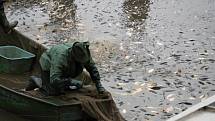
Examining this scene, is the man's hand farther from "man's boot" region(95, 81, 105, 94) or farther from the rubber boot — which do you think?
the rubber boot

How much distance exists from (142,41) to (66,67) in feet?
23.6

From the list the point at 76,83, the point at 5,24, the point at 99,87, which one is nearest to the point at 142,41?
the point at 5,24

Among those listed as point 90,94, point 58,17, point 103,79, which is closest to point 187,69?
point 103,79

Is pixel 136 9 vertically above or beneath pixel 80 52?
beneath

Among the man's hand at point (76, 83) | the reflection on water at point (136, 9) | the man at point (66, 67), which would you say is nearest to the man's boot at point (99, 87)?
the man at point (66, 67)

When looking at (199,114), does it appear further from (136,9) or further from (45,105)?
(136,9)

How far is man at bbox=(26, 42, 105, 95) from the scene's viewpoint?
305 inches

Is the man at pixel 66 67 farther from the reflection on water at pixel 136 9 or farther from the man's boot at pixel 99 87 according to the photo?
the reflection on water at pixel 136 9

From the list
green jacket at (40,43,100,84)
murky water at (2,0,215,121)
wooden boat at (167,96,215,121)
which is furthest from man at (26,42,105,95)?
wooden boat at (167,96,215,121)

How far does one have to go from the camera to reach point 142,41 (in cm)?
1489

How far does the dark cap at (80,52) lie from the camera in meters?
7.67

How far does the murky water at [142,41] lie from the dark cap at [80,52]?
238 centimetres

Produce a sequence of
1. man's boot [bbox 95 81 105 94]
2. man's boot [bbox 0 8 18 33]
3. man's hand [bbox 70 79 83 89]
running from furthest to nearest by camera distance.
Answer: man's boot [bbox 0 8 18 33]
man's hand [bbox 70 79 83 89]
man's boot [bbox 95 81 105 94]

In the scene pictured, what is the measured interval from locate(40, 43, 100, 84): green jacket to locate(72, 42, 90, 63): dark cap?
0.22 metres
